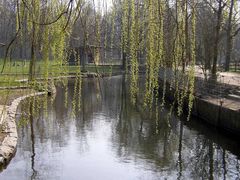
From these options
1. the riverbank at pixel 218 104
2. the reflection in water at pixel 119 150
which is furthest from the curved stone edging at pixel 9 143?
the riverbank at pixel 218 104

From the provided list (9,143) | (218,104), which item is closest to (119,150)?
(9,143)

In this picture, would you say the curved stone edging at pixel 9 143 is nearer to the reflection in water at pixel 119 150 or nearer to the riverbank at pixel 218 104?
the reflection in water at pixel 119 150

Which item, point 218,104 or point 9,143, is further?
point 218,104

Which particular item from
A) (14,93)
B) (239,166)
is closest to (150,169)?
(239,166)

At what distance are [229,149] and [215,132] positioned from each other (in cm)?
253

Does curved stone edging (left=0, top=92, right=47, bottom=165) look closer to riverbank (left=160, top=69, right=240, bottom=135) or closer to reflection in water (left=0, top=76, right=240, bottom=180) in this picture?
reflection in water (left=0, top=76, right=240, bottom=180)

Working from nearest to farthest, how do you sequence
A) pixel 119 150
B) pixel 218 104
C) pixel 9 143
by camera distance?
pixel 9 143
pixel 119 150
pixel 218 104

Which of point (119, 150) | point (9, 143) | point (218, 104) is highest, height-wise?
point (218, 104)

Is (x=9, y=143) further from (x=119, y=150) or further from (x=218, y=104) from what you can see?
(x=218, y=104)

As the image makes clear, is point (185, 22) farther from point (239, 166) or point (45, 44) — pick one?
point (239, 166)

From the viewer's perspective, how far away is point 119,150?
12.8 m

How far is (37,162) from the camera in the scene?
1130cm

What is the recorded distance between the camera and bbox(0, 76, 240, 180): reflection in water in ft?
34.7

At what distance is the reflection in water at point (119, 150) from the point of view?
34.7 ft
